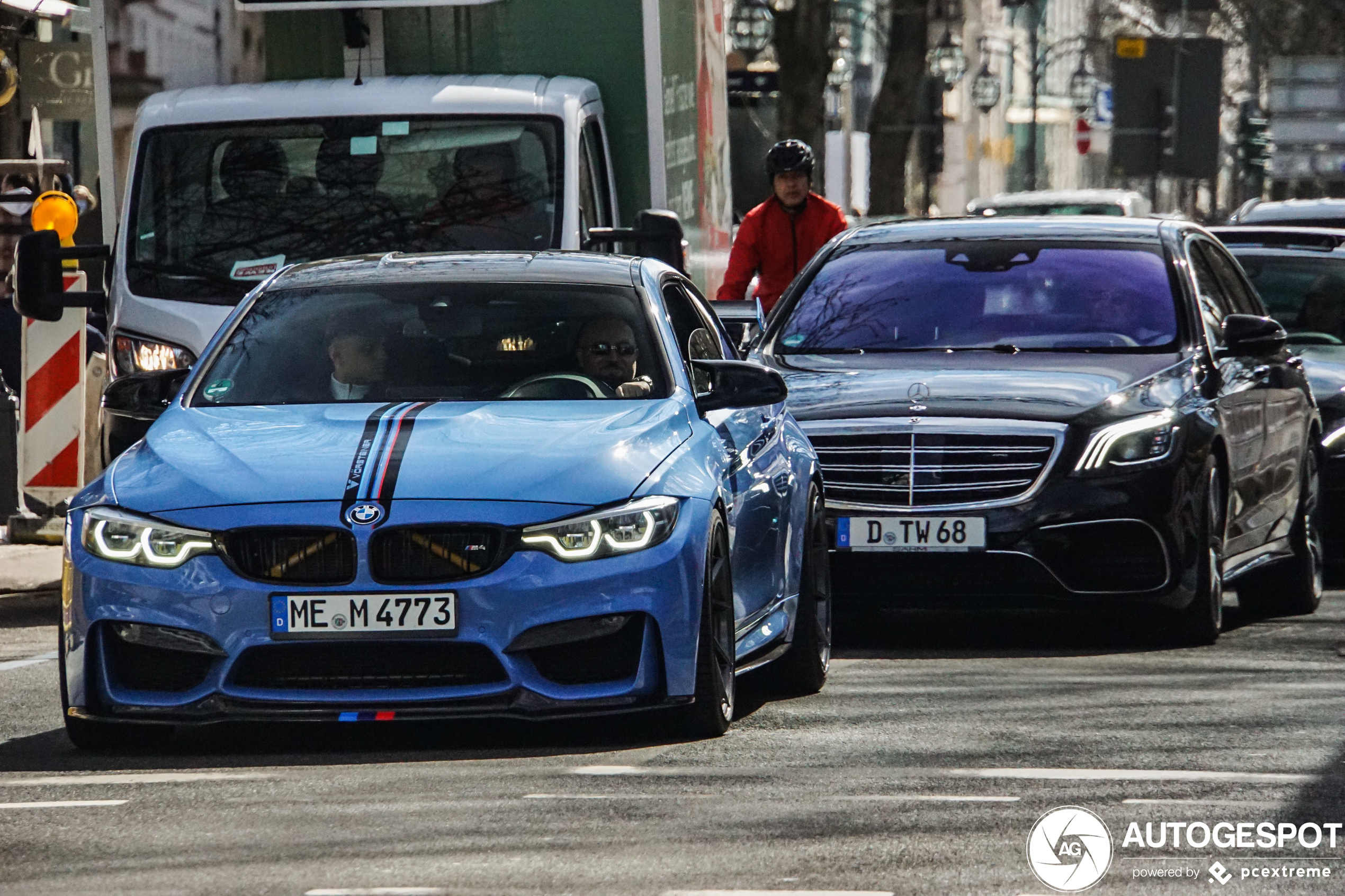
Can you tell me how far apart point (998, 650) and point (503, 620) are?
3497 mm

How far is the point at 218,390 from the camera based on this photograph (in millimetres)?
8289

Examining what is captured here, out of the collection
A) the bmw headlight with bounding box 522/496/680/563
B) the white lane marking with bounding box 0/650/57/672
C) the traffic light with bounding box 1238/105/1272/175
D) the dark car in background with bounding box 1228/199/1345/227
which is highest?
the bmw headlight with bounding box 522/496/680/563

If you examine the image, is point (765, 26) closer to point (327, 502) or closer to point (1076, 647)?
point (1076, 647)

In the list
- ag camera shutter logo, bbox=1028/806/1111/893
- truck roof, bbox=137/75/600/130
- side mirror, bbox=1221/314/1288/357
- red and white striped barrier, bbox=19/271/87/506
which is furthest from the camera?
red and white striped barrier, bbox=19/271/87/506

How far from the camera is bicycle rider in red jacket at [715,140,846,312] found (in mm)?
14367

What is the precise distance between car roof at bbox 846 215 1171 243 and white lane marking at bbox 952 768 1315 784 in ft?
15.5

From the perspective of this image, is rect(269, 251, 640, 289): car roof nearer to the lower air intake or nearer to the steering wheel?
the steering wheel

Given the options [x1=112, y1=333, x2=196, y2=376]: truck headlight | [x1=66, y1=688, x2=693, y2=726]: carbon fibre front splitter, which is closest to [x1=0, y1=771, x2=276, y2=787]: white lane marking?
[x1=66, y1=688, x2=693, y2=726]: carbon fibre front splitter

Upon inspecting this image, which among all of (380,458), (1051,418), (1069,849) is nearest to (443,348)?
(380,458)

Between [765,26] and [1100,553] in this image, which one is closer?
[1100,553]

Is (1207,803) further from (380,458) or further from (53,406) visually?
(53,406)

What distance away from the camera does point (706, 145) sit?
51.7 ft

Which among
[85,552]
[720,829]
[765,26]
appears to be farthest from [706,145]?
[765,26]

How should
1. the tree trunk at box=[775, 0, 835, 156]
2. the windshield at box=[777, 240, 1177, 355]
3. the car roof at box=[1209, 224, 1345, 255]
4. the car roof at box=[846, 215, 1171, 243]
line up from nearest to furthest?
the windshield at box=[777, 240, 1177, 355], the car roof at box=[846, 215, 1171, 243], the car roof at box=[1209, 224, 1345, 255], the tree trunk at box=[775, 0, 835, 156]
